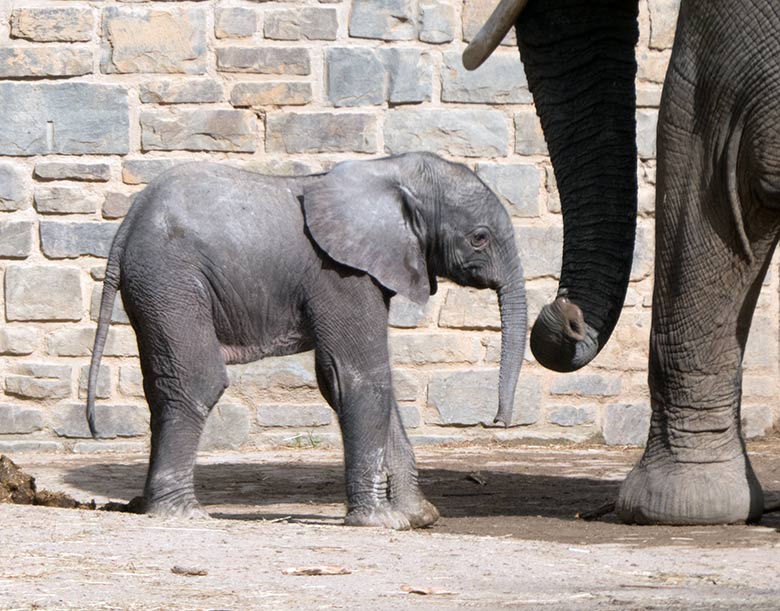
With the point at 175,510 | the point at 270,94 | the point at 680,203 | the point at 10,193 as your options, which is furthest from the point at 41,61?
the point at 680,203

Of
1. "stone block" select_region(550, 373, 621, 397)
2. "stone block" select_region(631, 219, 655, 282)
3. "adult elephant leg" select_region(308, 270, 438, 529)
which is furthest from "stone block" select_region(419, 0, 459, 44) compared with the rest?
"adult elephant leg" select_region(308, 270, 438, 529)

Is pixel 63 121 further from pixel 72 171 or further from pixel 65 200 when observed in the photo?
pixel 65 200

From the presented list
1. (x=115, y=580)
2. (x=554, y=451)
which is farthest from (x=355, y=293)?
(x=554, y=451)

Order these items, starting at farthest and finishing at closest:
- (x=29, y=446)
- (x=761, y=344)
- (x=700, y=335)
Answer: (x=761, y=344) < (x=29, y=446) < (x=700, y=335)

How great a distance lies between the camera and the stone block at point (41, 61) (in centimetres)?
945

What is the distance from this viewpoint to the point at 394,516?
6340 mm

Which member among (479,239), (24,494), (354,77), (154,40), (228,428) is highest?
(154,40)

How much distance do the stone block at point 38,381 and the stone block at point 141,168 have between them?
41.3 inches

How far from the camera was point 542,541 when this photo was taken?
574 cm

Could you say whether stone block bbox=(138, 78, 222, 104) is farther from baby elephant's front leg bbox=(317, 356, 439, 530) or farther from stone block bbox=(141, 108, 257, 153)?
baby elephant's front leg bbox=(317, 356, 439, 530)

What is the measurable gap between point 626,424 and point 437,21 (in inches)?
94.6

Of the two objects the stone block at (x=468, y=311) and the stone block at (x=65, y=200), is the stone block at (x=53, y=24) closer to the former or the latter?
the stone block at (x=65, y=200)

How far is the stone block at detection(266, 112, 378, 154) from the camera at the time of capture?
31.2 ft

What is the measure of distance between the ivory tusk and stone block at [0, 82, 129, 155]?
3236 mm
